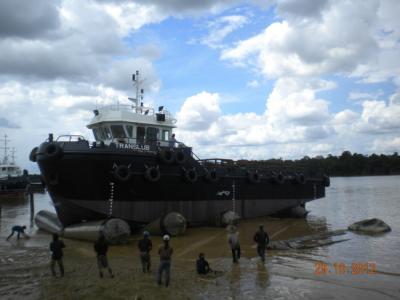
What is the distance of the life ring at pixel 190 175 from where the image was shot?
18.2 m

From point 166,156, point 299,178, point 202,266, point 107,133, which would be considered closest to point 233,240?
point 202,266

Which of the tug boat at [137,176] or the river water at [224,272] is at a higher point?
the tug boat at [137,176]

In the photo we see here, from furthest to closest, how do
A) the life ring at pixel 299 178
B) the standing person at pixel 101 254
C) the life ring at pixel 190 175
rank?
the life ring at pixel 299 178, the life ring at pixel 190 175, the standing person at pixel 101 254

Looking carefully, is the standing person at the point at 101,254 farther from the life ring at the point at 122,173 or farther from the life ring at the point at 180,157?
the life ring at the point at 180,157

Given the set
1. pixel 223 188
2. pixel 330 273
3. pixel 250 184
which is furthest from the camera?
pixel 250 184

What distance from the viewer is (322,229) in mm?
21266

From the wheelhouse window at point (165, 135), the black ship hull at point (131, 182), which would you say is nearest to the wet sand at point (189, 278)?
the black ship hull at point (131, 182)

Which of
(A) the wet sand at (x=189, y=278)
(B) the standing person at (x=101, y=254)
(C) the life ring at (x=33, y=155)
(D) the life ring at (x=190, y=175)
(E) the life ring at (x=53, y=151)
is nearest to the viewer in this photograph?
(A) the wet sand at (x=189, y=278)

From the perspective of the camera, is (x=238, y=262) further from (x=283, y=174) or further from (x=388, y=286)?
(x=283, y=174)

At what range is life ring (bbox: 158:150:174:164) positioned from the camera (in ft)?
57.2

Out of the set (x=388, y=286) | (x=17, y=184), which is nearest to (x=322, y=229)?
(x=388, y=286)

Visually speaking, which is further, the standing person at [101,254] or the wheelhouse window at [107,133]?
the wheelhouse window at [107,133]

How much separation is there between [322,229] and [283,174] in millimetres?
4889

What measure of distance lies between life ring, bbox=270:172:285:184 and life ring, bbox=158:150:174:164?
8257mm
